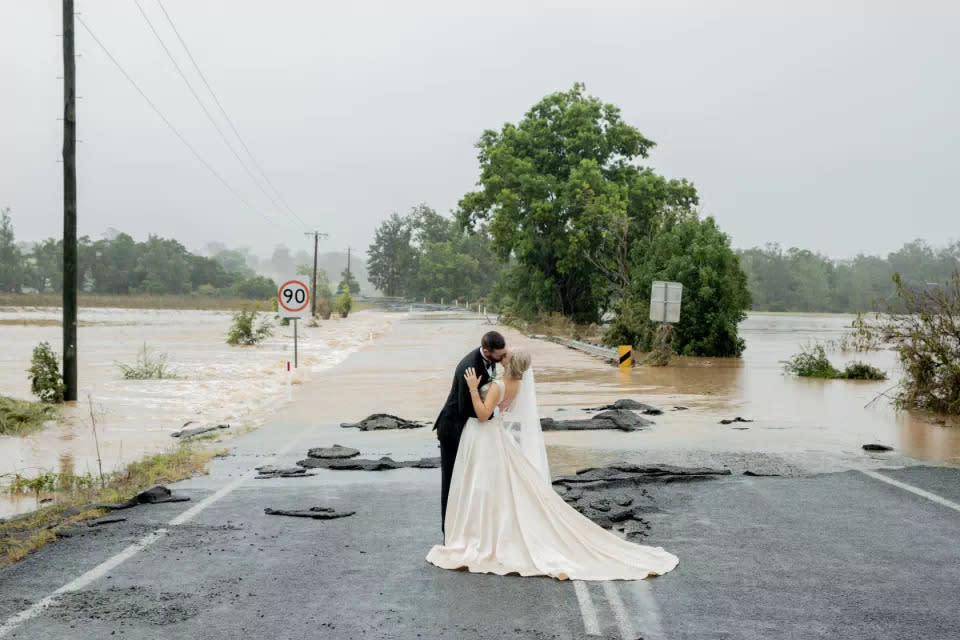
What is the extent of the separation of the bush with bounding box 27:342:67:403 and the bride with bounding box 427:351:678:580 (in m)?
16.4

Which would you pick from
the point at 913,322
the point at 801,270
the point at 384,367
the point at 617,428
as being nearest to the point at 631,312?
the point at 384,367

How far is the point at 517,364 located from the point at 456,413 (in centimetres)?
67

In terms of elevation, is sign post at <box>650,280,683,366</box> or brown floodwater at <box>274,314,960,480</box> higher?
sign post at <box>650,280,683,366</box>

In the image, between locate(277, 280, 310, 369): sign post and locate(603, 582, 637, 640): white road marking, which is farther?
locate(277, 280, 310, 369): sign post

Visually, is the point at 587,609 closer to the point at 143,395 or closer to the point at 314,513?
the point at 314,513

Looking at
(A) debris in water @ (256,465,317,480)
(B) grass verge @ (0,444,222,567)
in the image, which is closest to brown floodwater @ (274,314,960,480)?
(A) debris in water @ (256,465,317,480)

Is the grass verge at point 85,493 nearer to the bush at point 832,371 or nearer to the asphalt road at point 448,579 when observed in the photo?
the asphalt road at point 448,579

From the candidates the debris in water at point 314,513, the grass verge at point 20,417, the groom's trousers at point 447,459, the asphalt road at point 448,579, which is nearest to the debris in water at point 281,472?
the asphalt road at point 448,579

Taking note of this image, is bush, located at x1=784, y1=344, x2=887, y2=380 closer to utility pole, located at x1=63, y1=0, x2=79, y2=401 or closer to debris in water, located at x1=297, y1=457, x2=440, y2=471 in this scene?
debris in water, located at x1=297, y1=457, x2=440, y2=471

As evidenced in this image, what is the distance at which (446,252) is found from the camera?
175750 millimetres

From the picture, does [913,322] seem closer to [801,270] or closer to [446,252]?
[446,252]

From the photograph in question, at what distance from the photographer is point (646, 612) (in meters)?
6.12

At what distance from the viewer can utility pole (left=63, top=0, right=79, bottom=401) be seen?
2170 centimetres

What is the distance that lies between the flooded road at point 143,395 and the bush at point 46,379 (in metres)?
0.60
